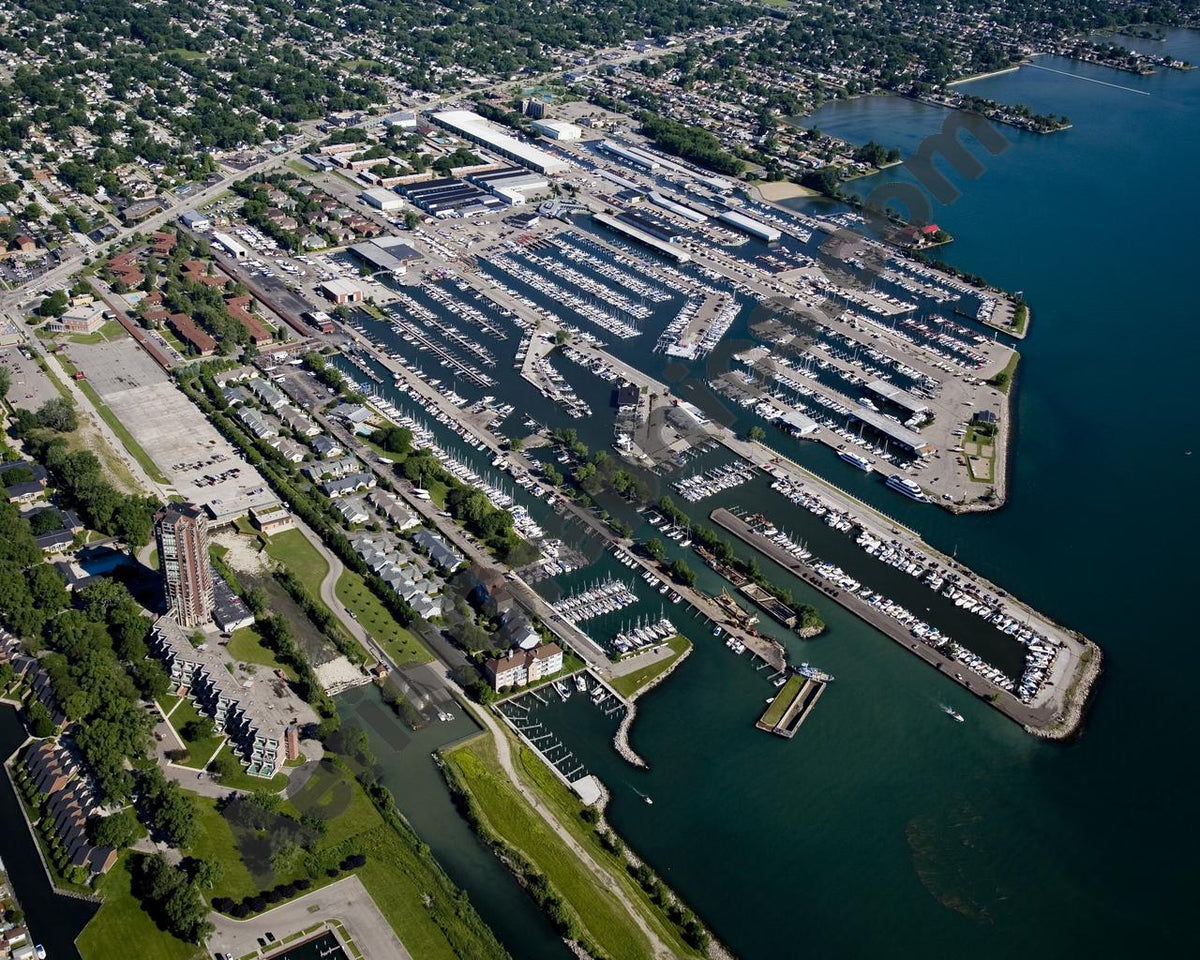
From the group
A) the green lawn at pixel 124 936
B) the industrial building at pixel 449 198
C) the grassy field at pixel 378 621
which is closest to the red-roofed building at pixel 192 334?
the grassy field at pixel 378 621

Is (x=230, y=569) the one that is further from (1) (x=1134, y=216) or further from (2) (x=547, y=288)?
(1) (x=1134, y=216)

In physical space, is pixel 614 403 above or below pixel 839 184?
below

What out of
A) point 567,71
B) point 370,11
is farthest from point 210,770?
point 370,11

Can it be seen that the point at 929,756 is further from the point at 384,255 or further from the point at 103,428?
the point at 384,255

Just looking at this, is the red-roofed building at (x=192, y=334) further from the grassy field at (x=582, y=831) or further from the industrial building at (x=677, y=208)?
the industrial building at (x=677, y=208)

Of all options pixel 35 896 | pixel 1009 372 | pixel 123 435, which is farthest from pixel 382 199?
pixel 35 896

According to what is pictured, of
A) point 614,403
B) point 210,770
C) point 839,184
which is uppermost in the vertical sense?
point 839,184

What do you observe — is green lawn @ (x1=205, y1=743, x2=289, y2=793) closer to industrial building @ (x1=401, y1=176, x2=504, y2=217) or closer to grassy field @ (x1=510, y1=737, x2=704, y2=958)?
grassy field @ (x1=510, y1=737, x2=704, y2=958)
